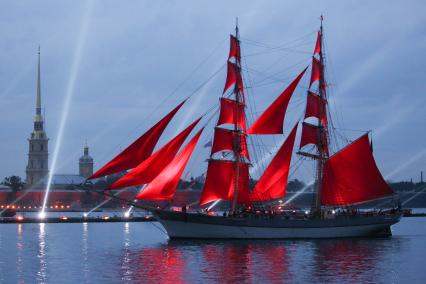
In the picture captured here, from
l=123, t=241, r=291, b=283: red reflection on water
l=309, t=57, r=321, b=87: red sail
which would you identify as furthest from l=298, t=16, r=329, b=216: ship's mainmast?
l=123, t=241, r=291, b=283: red reflection on water

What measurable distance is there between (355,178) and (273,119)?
7709mm

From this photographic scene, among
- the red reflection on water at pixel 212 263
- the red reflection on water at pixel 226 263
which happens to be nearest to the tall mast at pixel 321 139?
the red reflection on water at pixel 212 263

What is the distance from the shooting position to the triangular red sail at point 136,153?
182 ft

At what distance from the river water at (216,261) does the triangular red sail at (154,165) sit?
178 inches

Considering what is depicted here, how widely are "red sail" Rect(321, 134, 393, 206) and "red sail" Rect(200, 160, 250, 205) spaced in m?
6.38

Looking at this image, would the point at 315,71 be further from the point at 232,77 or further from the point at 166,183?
the point at 166,183

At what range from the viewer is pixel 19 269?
45844 mm

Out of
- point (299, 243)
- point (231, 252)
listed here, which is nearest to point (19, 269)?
point (231, 252)

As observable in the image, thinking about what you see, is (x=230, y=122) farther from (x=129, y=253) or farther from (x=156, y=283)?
(x=156, y=283)

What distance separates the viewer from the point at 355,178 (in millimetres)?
65812

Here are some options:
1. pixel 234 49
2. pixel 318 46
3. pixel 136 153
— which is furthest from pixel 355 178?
pixel 136 153

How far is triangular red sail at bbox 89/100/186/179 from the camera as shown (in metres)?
55.6

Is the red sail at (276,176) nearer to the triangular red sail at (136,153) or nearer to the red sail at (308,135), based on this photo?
the red sail at (308,135)

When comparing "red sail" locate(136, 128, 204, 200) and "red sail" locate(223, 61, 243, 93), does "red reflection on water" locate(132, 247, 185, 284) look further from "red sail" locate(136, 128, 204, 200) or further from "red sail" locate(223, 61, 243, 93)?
"red sail" locate(223, 61, 243, 93)
